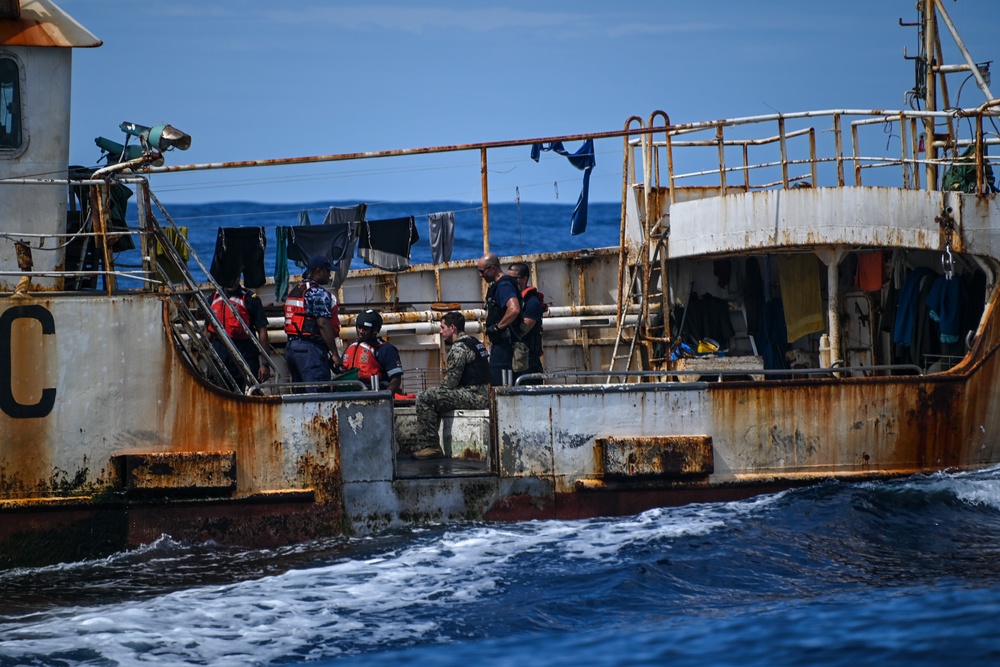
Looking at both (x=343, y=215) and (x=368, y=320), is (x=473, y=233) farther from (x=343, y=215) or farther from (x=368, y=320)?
(x=368, y=320)

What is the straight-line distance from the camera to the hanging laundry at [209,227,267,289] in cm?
1333

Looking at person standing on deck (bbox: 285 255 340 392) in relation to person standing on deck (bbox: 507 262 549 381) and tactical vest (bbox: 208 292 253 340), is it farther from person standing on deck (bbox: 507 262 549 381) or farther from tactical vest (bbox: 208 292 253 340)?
person standing on deck (bbox: 507 262 549 381)

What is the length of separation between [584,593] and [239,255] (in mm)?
6676

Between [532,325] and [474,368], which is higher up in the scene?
[532,325]

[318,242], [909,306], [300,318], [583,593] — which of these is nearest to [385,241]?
[318,242]

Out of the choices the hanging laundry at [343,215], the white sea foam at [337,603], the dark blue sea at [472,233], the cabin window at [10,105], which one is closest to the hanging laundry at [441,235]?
the hanging laundry at [343,215]

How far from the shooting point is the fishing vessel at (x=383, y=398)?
386 inches

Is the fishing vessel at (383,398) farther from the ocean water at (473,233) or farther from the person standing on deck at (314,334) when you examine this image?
the ocean water at (473,233)

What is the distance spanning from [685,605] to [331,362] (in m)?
4.67

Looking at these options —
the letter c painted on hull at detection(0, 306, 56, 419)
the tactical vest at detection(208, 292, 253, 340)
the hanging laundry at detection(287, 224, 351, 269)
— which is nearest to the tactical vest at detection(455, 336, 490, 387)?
the tactical vest at detection(208, 292, 253, 340)

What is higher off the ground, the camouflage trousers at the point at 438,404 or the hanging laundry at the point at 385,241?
the hanging laundry at the point at 385,241

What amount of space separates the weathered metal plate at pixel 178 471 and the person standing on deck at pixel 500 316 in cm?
286

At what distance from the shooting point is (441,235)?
583 inches

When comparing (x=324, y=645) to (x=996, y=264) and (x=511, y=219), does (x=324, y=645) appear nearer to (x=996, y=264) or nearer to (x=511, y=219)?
(x=996, y=264)
